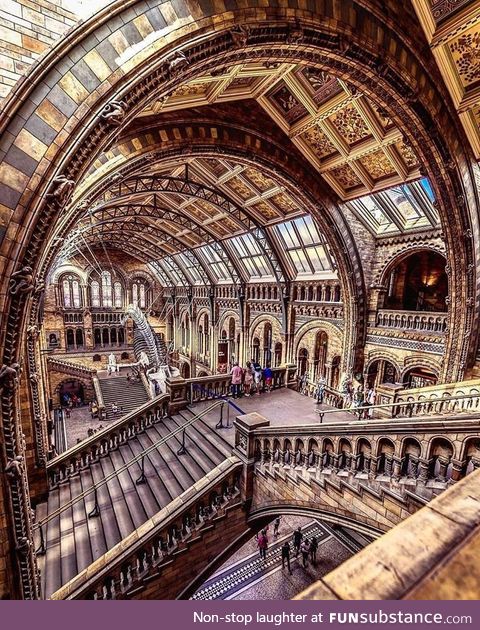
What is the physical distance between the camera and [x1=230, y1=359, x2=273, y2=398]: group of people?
929 centimetres

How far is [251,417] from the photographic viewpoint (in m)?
6.23

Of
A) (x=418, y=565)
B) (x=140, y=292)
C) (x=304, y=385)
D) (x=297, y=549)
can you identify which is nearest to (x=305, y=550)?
(x=297, y=549)

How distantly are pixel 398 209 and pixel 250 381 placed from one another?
8.35 metres

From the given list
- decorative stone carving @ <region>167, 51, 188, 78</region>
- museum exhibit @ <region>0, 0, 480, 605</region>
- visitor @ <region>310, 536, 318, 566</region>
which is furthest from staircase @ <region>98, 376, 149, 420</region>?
decorative stone carving @ <region>167, 51, 188, 78</region>

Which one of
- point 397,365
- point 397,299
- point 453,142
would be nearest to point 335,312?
point 397,299

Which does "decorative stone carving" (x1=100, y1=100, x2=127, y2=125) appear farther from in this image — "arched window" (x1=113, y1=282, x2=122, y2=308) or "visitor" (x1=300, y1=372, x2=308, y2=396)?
"arched window" (x1=113, y1=282, x2=122, y2=308)

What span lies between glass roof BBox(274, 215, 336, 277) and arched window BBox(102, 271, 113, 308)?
796 inches

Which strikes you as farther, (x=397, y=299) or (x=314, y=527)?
(x=397, y=299)

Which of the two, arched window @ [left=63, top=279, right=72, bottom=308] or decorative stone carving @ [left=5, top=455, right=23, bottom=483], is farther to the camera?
arched window @ [left=63, top=279, right=72, bottom=308]

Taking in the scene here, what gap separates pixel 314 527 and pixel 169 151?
544 inches

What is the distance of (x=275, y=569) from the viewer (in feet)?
29.9

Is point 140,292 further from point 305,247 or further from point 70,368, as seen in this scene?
point 305,247
